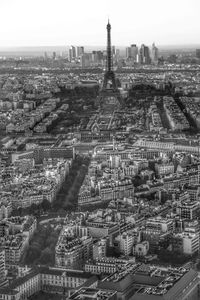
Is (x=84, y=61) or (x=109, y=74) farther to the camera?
(x=84, y=61)

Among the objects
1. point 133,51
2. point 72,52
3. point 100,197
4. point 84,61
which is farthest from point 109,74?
point 100,197

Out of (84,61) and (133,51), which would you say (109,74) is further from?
(84,61)

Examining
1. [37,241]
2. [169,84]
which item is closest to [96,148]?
[37,241]

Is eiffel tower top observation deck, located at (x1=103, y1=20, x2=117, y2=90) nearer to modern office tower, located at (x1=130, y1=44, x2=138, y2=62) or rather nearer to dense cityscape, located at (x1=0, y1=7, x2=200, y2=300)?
modern office tower, located at (x1=130, y1=44, x2=138, y2=62)

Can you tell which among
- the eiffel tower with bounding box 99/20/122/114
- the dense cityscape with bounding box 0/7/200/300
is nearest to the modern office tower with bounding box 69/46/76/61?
the eiffel tower with bounding box 99/20/122/114

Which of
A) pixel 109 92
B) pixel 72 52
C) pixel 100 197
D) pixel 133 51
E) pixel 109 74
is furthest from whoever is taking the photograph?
pixel 133 51

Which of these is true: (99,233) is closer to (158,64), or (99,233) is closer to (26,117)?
(26,117)
